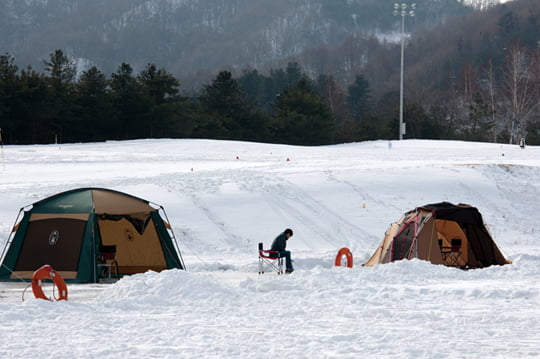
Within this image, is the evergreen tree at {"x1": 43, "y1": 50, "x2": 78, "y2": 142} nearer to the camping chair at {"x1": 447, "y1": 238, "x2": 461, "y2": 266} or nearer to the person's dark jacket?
the person's dark jacket

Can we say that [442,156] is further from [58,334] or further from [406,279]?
[58,334]

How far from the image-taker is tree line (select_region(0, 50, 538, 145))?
1960 inches

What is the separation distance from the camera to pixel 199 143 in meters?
41.8

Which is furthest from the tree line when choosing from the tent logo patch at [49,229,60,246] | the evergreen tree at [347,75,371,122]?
the tent logo patch at [49,229,60,246]

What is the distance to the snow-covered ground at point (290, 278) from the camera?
310 inches

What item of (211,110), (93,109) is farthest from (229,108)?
(93,109)

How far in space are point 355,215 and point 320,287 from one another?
1071cm

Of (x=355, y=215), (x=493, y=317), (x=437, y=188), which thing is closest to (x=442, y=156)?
(x=437, y=188)

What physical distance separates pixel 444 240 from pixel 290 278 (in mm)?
6444

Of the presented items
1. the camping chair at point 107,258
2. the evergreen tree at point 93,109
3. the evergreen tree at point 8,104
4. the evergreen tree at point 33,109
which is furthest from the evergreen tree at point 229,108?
the camping chair at point 107,258

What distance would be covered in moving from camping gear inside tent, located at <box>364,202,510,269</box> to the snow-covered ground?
1.32 meters

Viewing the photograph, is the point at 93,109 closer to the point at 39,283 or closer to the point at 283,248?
the point at 283,248

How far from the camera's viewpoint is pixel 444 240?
16938 mm

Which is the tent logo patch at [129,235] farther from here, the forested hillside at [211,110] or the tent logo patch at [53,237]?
the forested hillside at [211,110]
